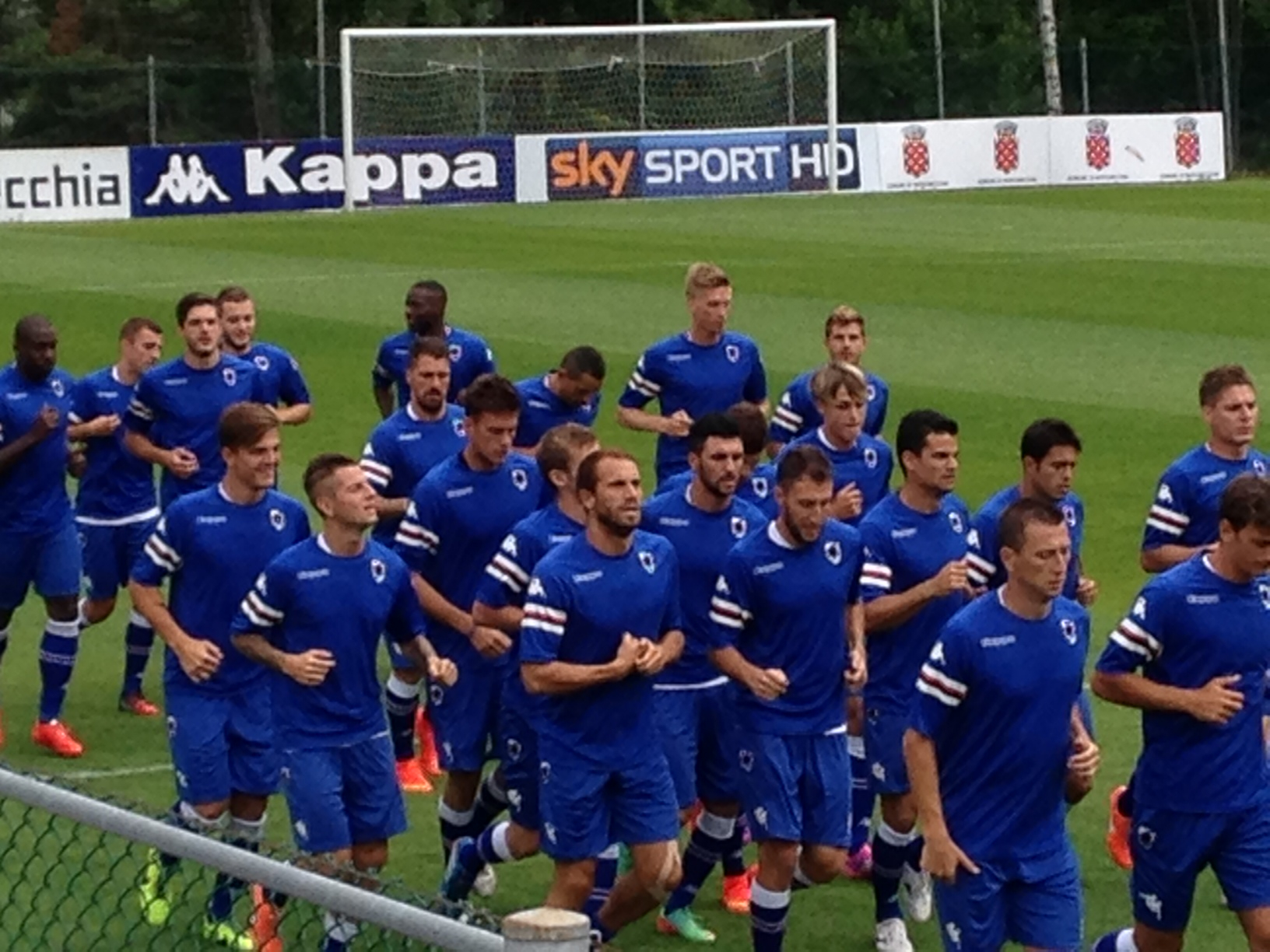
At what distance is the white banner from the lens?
3909cm

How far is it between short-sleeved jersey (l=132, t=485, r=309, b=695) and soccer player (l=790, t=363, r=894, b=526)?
7.30 feet

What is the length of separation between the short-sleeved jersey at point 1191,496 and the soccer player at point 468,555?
2524mm

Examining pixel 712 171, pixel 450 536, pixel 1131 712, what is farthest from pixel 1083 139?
pixel 450 536

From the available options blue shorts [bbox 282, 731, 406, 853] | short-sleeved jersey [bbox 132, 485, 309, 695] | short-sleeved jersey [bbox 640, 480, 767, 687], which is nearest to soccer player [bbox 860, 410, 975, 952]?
short-sleeved jersey [bbox 640, 480, 767, 687]

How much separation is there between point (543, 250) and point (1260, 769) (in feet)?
82.3

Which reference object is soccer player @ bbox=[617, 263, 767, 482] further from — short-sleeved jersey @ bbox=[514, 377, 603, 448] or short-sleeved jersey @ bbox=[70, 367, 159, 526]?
short-sleeved jersey @ bbox=[70, 367, 159, 526]

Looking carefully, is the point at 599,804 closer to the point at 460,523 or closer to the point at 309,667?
the point at 309,667

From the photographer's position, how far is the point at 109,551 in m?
14.7

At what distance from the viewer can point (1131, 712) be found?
550 inches

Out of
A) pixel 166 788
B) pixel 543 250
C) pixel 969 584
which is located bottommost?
pixel 166 788

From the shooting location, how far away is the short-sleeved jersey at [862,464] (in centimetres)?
1208

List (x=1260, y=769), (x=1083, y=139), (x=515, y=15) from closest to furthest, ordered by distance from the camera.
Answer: (x=1260, y=769) < (x=1083, y=139) < (x=515, y=15)

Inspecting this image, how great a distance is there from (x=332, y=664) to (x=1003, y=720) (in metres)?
2.44

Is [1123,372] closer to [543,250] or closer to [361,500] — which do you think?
[543,250]
